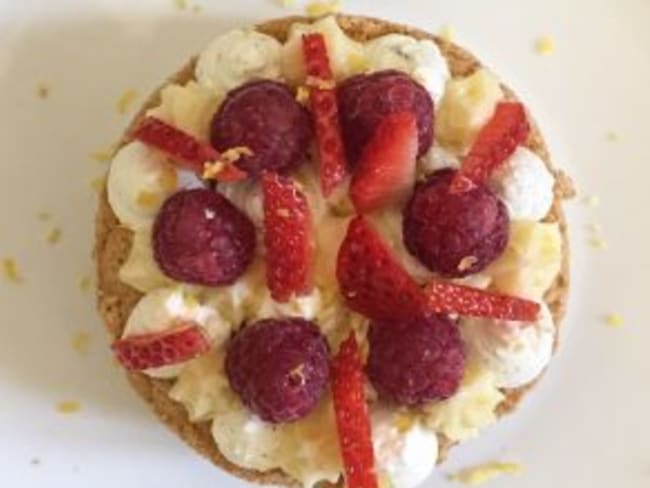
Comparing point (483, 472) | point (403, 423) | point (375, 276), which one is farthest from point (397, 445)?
point (483, 472)

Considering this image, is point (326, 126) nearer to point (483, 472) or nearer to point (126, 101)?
point (126, 101)

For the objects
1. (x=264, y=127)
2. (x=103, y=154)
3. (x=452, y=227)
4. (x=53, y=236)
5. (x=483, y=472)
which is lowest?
(x=483, y=472)

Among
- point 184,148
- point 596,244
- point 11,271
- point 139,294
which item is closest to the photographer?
point 184,148

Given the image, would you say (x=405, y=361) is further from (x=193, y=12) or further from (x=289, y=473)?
(x=193, y=12)

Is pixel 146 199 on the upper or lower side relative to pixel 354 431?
upper

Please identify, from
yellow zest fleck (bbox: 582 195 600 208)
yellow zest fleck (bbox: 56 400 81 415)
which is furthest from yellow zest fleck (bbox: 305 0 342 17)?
yellow zest fleck (bbox: 56 400 81 415)

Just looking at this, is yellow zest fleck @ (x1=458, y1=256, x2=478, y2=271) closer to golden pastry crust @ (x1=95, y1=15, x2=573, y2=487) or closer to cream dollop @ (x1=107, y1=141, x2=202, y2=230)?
golden pastry crust @ (x1=95, y1=15, x2=573, y2=487)

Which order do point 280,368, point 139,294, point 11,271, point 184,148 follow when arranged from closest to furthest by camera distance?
1. point 280,368
2. point 184,148
3. point 139,294
4. point 11,271

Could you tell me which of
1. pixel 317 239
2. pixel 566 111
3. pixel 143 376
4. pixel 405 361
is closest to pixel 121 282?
pixel 143 376
